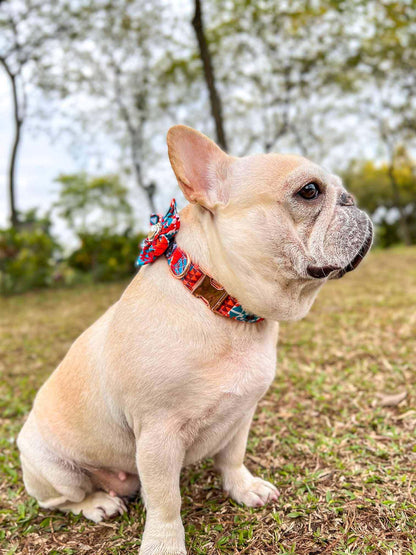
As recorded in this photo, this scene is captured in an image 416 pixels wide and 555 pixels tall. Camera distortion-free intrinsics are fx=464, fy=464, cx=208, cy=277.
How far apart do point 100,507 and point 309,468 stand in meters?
1.13

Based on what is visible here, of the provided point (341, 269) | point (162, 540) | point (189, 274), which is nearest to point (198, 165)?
point (189, 274)

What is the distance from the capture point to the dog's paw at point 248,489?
7.55ft

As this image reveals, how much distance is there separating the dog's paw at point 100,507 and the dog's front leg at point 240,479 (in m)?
0.55

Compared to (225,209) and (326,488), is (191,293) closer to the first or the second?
(225,209)

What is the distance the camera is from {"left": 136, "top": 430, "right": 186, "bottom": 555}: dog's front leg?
1810mm

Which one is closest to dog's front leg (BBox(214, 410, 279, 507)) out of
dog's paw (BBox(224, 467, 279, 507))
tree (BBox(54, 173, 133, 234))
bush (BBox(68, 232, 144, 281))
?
dog's paw (BBox(224, 467, 279, 507))

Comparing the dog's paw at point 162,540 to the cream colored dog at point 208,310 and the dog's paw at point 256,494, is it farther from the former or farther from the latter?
the dog's paw at point 256,494

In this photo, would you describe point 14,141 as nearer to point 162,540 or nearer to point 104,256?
point 104,256

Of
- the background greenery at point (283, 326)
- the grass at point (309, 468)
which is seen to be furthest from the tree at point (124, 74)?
the grass at point (309, 468)

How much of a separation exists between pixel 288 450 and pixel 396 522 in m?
0.85

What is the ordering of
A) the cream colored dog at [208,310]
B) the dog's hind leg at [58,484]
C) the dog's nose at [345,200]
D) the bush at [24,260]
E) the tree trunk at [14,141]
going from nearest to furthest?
the cream colored dog at [208,310] → the dog's nose at [345,200] → the dog's hind leg at [58,484] → the bush at [24,260] → the tree trunk at [14,141]

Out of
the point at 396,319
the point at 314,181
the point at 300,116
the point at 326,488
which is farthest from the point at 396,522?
the point at 300,116

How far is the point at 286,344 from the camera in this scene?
5.04 metres

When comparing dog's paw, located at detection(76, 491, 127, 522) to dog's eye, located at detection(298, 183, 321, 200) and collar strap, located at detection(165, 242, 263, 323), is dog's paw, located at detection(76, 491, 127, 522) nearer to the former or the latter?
collar strap, located at detection(165, 242, 263, 323)
